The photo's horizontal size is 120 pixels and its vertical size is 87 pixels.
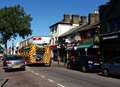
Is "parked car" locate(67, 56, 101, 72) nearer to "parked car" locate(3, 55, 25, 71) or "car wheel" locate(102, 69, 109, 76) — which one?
"car wheel" locate(102, 69, 109, 76)

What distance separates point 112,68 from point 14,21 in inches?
1271

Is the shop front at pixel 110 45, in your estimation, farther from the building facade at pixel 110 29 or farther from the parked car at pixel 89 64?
the parked car at pixel 89 64

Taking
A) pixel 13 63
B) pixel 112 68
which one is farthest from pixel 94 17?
pixel 112 68

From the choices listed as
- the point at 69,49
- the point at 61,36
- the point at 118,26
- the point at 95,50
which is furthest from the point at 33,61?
the point at 61,36

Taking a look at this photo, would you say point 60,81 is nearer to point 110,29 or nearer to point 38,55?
point 110,29

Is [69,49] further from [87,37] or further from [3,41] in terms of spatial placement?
[3,41]

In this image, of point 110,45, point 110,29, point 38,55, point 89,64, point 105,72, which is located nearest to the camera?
point 105,72

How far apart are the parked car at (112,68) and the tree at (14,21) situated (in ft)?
99.5

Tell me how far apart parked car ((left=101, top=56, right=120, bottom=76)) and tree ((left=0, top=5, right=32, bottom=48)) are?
30.3 m

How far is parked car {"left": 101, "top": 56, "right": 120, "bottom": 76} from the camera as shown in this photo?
25.6 metres

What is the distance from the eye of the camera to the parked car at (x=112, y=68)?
25644 mm

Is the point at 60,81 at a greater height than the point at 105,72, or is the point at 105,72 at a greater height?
the point at 105,72

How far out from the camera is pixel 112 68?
26422mm

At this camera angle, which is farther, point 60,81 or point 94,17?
point 94,17
